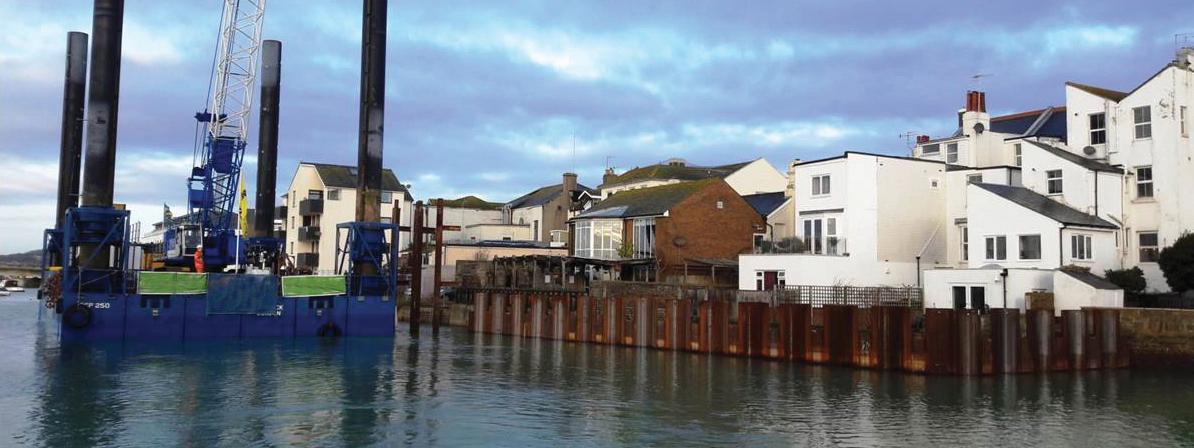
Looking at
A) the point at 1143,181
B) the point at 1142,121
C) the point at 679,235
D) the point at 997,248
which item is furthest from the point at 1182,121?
the point at 679,235

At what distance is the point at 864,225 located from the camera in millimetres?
44375

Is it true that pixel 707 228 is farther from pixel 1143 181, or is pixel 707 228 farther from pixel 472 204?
pixel 472 204

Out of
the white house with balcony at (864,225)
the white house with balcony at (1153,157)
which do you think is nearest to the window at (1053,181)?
the white house with balcony at (1153,157)

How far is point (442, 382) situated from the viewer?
94.4 ft

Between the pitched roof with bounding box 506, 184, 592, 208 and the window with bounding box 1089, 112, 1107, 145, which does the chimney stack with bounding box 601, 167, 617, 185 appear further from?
the window with bounding box 1089, 112, 1107, 145

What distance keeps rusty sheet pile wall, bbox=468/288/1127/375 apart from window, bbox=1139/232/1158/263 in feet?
25.6

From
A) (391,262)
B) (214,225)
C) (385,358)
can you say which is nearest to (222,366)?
(385,358)

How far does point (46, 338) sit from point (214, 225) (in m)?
11.1

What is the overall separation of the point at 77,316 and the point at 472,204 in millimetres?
59891

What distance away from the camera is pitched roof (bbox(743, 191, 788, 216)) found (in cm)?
5572

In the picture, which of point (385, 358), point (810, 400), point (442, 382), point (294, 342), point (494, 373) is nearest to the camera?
point (810, 400)

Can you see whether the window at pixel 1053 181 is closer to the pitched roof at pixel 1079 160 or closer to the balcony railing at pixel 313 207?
the pitched roof at pixel 1079 160

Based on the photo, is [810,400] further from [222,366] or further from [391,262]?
[391,262]

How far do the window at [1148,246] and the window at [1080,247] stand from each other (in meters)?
3.17
